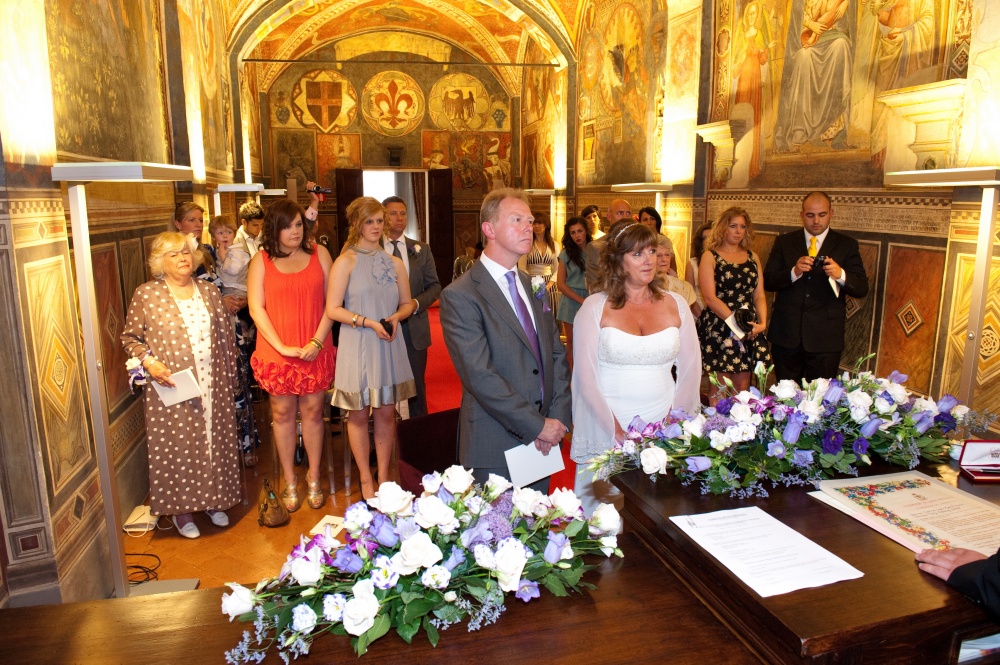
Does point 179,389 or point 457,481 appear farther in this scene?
point 179,389

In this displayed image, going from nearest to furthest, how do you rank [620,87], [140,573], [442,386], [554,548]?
[554,548] < [140,573] < [442,386] < [620,87]

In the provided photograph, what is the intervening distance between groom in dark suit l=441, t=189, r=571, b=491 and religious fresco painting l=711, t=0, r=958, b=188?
3750mm

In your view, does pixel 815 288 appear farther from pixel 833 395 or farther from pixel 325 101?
pixel 325 101

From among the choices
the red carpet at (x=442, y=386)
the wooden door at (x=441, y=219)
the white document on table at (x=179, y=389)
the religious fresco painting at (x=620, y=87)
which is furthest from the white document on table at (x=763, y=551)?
the wooden door at (x=441, y=219)

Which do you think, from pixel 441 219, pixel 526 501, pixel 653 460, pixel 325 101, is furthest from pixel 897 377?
pixel 325 101

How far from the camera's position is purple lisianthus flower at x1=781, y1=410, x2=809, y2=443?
2.52 m

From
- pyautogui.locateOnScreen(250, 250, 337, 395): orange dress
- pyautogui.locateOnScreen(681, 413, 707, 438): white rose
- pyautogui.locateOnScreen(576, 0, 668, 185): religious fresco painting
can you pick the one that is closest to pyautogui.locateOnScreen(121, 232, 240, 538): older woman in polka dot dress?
pyautogui.locateOnScreen(250, 250, 337, 395): orange dress

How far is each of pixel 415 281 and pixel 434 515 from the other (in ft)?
13.4

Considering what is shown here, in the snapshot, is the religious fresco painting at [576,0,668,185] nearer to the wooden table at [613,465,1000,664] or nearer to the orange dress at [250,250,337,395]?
the orange dress at [250,250,337,395]

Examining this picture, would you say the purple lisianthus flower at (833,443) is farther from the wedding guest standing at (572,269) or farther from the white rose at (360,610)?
the wedding guest standing at (572,269)

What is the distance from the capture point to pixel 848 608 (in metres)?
1.76

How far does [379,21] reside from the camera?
1795 centimetres

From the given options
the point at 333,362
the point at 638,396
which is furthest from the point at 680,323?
Answer: the point at 333,362

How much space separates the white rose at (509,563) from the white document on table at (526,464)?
57.7 inches
